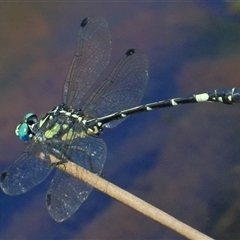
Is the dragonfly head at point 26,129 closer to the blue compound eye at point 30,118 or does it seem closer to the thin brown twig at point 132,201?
the blue compound eye at point 30,118

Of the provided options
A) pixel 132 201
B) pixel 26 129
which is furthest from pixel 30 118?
pixel 132 201

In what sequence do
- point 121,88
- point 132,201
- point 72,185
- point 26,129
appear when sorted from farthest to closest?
1. point 121,88
2. point 26,129
3. point 72,185
4. point 132,201

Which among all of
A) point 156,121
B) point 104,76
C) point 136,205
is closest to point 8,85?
point 104,76

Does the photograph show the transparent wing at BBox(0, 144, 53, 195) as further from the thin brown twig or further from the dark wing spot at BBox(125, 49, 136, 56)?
the dark wing spot at BBox(125, 49, 136, 56)

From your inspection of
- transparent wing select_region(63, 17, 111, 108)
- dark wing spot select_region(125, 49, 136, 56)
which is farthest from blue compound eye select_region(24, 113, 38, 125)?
dark wing spot select_region(125, 49, 136, 56)

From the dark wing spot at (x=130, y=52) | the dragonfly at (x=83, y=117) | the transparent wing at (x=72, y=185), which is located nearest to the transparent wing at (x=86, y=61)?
the dragonfly at (x=83, y=117)

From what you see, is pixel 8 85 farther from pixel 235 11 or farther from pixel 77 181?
pixel 235 11

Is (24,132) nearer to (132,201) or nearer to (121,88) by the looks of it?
(121,88)
